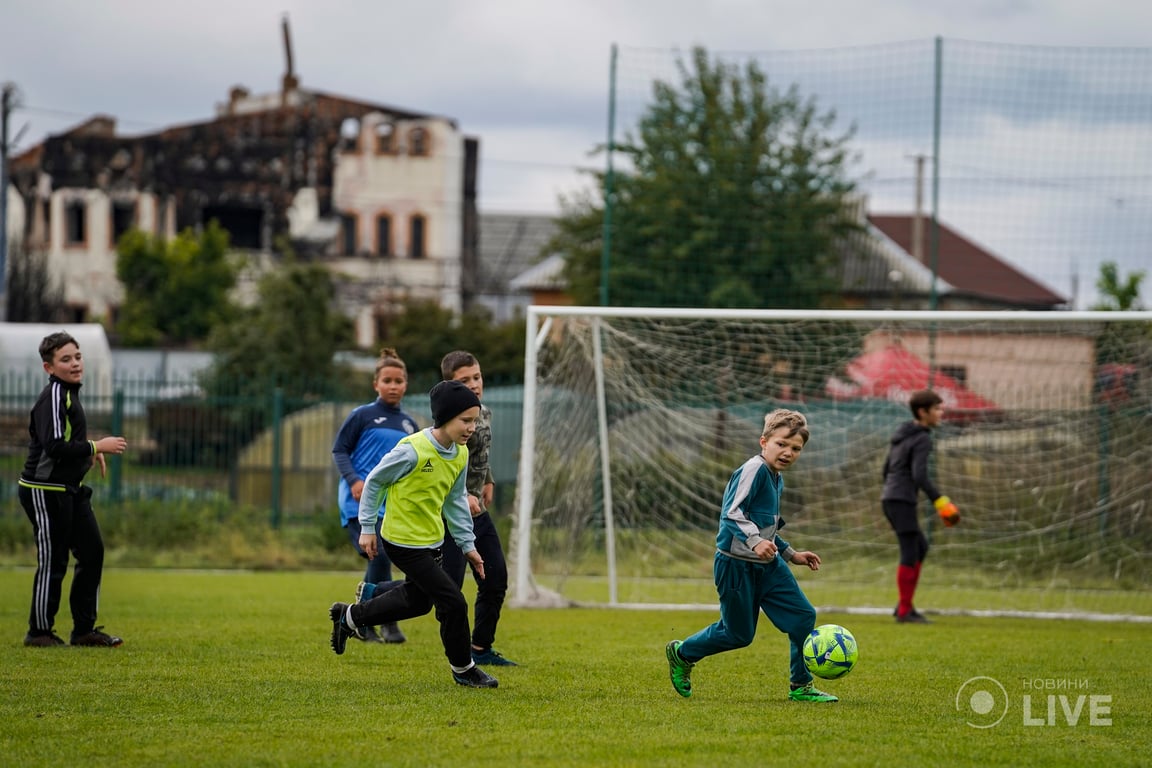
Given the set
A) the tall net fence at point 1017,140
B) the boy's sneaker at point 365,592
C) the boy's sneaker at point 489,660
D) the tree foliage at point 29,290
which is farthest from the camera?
the tree foliage at point 29,290

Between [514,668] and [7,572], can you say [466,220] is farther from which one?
[514,668]

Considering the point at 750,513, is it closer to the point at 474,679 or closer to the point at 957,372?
the point at 474,679

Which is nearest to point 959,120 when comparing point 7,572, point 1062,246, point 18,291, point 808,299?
point 1062,246

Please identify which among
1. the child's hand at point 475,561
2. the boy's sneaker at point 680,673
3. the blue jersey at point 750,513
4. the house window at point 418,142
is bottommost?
the boy's sneaker at point 680,673

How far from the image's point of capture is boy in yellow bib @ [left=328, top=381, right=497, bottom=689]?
23.0 ft

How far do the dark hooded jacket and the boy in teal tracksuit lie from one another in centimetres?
443

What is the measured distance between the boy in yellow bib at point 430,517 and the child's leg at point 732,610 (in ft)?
3.64

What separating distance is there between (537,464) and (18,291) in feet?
128

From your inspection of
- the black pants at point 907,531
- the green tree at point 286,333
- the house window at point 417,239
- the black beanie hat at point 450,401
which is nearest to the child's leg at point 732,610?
the black beanie hat at point 450,401

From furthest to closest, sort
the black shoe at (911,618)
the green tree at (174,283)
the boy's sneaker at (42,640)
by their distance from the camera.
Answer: the green tree at (174,283), the black shoe at (911,618), the boy's sneaker at (42,640)

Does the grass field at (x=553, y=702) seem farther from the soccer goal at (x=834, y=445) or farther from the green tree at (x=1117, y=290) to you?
the green tree at (x=1117, y=290)

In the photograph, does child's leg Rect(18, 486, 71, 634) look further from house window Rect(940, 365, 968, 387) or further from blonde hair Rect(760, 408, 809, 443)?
house window Rect(940, 365, 968, 387)

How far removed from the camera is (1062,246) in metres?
17.2

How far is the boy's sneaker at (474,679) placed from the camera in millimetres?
7203
